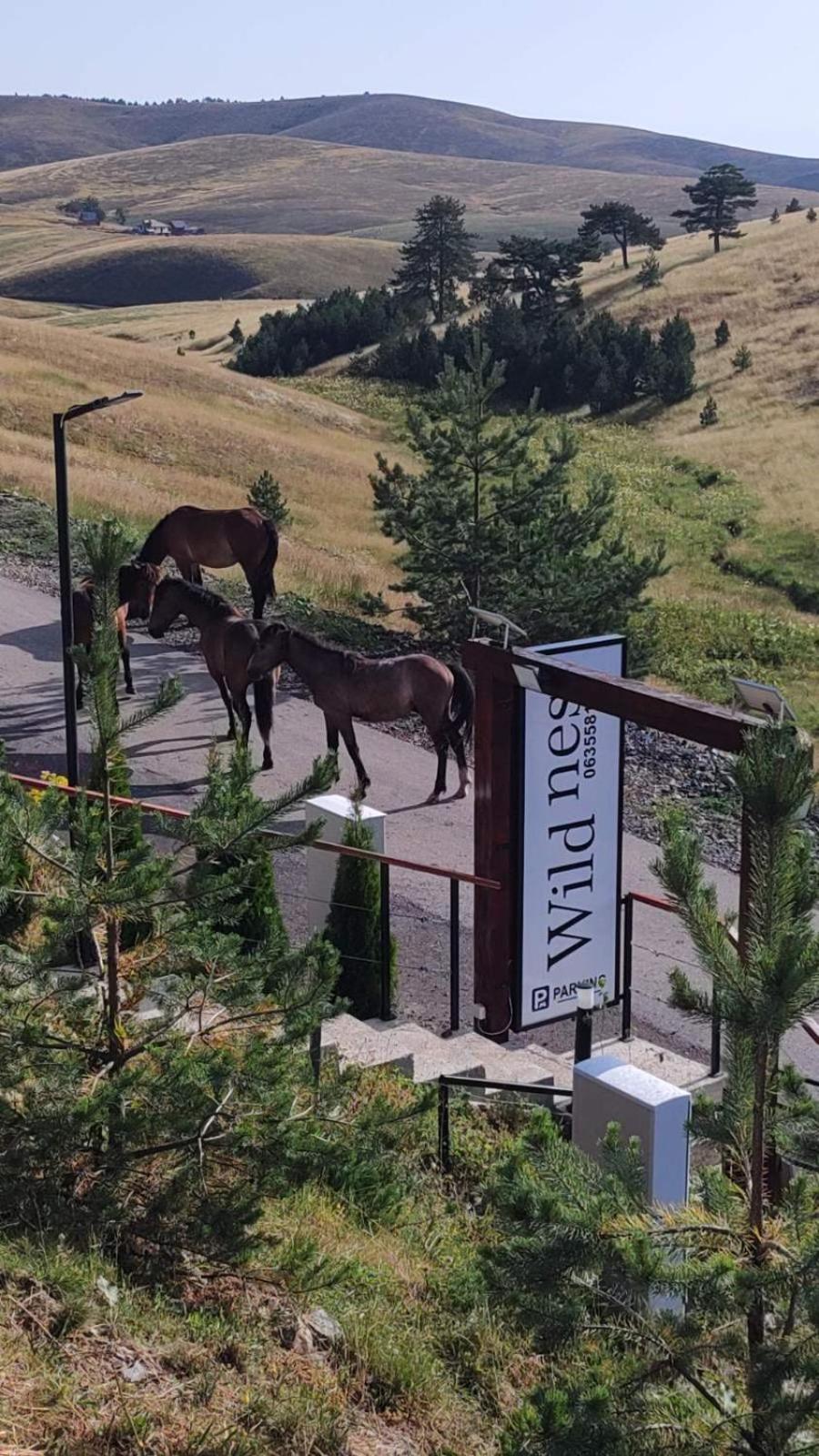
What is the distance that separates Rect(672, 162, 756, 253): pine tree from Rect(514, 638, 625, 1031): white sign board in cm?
8948

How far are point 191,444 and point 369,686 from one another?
31.8 m

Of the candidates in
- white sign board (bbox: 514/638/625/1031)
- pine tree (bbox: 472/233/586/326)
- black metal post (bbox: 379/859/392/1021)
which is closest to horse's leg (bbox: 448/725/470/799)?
black metal post (bbox: 379/859/392/1021)

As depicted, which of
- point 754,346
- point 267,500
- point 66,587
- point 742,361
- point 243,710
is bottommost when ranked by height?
point 243,710

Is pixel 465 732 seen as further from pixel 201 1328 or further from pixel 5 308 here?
pixel 5 308

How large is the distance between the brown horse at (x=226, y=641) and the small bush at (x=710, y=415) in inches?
1908

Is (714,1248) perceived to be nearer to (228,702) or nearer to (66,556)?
(66,556)

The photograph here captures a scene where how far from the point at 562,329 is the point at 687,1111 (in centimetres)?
6564

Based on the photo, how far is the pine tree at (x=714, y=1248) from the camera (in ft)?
14.1

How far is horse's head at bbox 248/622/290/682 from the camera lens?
16.3 m

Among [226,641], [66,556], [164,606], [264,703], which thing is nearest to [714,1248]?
[66,556]

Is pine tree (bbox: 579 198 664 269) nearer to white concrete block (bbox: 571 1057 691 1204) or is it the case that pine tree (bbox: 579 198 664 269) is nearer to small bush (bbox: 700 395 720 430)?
small bush (bbox: 700 395 720 430)

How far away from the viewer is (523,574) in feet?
78.3

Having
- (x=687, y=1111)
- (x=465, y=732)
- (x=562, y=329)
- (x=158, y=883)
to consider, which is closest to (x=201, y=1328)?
(x=158, y=883)

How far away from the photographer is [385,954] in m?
11.2
